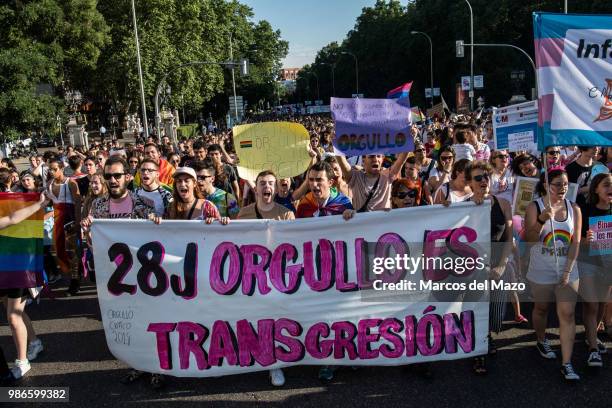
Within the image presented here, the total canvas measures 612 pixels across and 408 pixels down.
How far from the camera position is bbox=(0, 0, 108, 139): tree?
19625 mm

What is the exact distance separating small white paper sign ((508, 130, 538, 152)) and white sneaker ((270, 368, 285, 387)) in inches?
201

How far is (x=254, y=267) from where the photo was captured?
12.9ft

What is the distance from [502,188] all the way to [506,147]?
187cm

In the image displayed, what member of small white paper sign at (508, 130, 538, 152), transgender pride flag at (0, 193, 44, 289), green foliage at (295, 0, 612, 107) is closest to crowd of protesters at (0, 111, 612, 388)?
transgender pride flag at (0, 193, 44, 289)

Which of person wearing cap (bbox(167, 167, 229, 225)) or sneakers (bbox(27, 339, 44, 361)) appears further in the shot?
sneakers (bbox(27, 339, 44, 361))

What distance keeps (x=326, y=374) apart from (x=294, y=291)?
689mm

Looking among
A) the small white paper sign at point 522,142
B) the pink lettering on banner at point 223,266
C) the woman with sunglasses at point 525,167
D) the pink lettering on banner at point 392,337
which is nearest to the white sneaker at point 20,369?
the pink lettering on banner at point 223,266

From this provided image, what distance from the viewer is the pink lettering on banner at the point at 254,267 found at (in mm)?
3930

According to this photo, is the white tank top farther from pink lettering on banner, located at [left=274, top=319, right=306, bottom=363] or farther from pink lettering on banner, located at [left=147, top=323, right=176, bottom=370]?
pink lettering on banner, located at [left=147, top=323, right=176, bottom=370]

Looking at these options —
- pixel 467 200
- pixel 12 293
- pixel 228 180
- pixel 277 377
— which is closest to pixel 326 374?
pixel 277 377

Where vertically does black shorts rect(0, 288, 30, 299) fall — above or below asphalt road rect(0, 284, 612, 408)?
above

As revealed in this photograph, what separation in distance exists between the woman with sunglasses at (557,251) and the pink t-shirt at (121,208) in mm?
3343

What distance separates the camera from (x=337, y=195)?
468 centimetres

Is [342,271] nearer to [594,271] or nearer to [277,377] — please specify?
[277,377]
